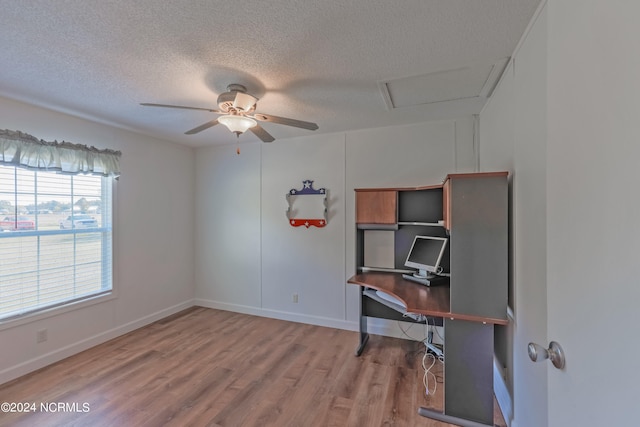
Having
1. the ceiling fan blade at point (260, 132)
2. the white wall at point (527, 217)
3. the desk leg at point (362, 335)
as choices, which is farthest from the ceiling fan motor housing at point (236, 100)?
the desk leg at point (362, 335)

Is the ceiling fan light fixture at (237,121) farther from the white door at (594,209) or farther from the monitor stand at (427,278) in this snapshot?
the monitor stand at (427,278)

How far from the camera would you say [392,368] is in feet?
8.44

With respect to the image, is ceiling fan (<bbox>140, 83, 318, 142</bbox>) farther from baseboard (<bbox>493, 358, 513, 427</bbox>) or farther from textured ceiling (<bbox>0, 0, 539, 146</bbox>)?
baseboard (<bbox>493, 358, 513, 427</bbox>)

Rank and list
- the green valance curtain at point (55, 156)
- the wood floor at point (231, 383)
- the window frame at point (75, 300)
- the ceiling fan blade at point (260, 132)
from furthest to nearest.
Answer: the window frame at point (75, 300) < the green valance curtain at point (55, 156) < the ceiling fan blade at point (260, 132) < the wood floor at point (231, 383)

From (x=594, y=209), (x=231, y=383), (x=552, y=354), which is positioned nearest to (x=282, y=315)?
(x=231, y=383)

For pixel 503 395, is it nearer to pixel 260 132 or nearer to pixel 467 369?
pixel 467 369

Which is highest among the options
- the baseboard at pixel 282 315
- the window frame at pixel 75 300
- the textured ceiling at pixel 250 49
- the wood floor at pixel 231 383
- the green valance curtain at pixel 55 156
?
the textured ceiling at pixel 250 49

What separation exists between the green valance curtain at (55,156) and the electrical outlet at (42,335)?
153 centimetres

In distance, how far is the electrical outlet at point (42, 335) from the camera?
8.43 feet

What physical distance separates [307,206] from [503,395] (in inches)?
104

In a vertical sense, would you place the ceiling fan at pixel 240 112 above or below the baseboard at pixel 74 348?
above

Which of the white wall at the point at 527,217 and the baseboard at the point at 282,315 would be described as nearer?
the white wall at the point at 527,217

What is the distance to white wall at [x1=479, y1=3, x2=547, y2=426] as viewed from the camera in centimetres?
136

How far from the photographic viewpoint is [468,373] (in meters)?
1.86
